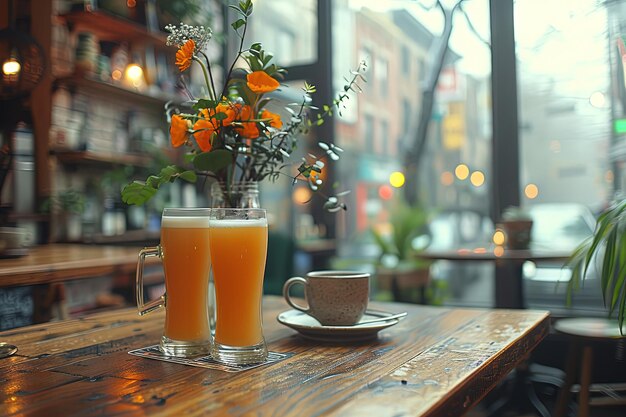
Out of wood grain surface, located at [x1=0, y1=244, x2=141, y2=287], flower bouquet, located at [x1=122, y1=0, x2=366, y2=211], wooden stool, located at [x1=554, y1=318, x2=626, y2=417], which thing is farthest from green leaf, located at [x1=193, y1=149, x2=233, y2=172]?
wooden stool, located at [x1=554, y1=318, x2=626, y2=417]

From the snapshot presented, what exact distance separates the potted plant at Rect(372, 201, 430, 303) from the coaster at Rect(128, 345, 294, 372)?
291cm

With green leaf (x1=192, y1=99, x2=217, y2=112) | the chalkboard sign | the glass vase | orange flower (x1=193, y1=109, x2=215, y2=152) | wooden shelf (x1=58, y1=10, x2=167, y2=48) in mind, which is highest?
Result: wooden shelf (x1=58, y1=10, x2=167, y2=48)

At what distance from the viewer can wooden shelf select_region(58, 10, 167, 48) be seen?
11.7 feet

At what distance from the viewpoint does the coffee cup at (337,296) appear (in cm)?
128

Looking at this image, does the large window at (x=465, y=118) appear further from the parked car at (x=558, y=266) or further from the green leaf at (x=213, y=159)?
the green leaf at (x=213, y=159)

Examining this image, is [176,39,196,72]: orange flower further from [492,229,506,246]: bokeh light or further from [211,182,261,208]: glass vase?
[492,229,506,246]: bokeh light

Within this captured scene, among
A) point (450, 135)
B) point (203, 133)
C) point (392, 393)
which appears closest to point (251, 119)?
point (203, 133)

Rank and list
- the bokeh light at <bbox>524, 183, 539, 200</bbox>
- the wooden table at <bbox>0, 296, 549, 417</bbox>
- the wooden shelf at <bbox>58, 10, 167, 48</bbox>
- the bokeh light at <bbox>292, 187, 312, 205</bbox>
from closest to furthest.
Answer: the wooden table at <bbox>0, 296, 549, 417</bbox> → the wooden shelf at <bbox>58, 10, 167, 48</bbox> → the bokeh light at <bbox>524, 183, 539, 200</bbox> → the bokeh light at <bbox>292, 187, 312, 205</bbox>

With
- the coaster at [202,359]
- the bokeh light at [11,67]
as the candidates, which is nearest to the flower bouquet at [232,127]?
the coaster at [202,359]

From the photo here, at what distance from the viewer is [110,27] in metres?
3.84

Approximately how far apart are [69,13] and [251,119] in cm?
281

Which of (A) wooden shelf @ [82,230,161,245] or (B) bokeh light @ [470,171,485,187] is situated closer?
(A) wooden shelf @ [82,230,161,245]

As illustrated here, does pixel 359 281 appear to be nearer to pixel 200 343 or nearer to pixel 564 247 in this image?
pixel 200 343

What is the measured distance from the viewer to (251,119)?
1.20m
